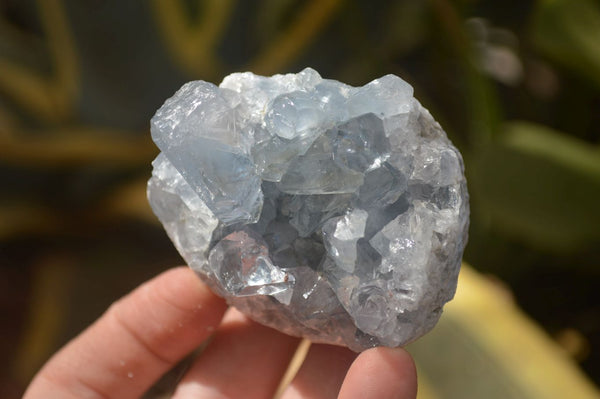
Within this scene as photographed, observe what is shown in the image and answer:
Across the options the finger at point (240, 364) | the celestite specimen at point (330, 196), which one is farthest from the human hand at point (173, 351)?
the celestite specimen at point (330, 196)

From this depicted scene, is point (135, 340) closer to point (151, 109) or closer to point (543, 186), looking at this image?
point (543, 186)

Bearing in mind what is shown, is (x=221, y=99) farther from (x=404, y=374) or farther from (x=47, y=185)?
(x=47, y=185)

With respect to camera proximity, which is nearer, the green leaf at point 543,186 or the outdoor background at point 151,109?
the green leaf at point 543,186

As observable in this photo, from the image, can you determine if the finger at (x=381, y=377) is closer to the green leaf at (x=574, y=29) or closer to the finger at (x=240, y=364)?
the finger at (x=240, y=364)

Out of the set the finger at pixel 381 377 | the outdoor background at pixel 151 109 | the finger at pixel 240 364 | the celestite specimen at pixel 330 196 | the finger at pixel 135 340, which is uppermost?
the celestite specimen at pixel 330 196

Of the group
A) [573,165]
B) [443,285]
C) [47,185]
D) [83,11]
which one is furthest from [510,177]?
[47,185]

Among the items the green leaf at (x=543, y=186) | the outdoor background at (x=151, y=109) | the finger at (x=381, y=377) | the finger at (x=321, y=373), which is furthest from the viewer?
the outdoor background at (x=151, y=109)

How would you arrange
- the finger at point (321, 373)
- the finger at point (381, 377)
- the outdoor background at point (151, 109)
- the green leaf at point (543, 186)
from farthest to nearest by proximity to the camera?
the outdoor background at point (151, 109)
the green leaf at point (543, 186)
the finger at point (321, 373)
the finger at point (381, 377)

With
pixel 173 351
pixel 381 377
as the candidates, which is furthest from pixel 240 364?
pixel 381 377
